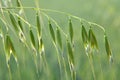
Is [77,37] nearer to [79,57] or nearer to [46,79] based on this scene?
[79,57]

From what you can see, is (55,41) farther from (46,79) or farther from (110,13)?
(110,13)

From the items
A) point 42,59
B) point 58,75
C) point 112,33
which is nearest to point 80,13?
point 112,33

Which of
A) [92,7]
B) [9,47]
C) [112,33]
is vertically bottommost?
[112,33]

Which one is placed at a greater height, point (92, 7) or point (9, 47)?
point (9, 47)

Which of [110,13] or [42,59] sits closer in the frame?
[42,59]

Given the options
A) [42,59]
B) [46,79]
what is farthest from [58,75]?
[42,59]

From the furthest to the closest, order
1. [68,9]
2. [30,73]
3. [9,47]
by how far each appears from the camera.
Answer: [68,9]
[30,73]
[9,47]

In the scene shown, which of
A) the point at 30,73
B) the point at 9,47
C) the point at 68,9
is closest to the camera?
the point at 9,47
